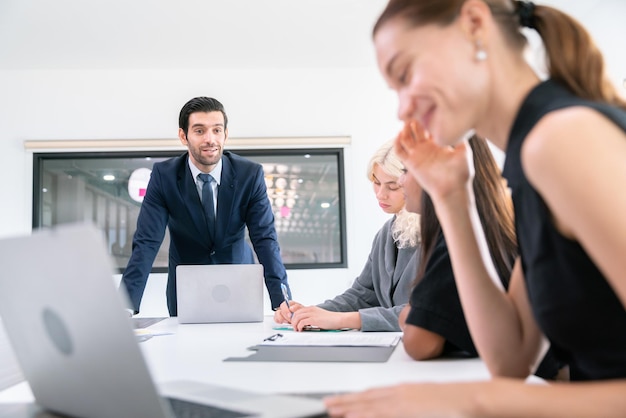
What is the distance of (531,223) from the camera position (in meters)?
0.71

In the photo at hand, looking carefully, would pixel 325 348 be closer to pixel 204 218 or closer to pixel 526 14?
pixel 526 14

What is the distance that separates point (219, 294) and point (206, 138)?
1.13m

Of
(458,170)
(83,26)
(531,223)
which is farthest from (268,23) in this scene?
(531,223)

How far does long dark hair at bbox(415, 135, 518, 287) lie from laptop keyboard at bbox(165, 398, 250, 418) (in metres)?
→ 0.59

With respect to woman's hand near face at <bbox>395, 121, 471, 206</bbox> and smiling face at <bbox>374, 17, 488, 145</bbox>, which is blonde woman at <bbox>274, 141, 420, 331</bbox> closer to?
woman's hand near face at <bbox>395, 121, 471, 206</bbox>

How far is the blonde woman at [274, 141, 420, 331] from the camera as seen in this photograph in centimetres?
158

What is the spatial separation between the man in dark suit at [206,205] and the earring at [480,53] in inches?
81.1

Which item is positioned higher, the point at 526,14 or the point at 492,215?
the point at 526,14

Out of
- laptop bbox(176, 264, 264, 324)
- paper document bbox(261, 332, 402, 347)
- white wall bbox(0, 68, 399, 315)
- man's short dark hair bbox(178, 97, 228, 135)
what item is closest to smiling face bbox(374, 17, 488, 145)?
paper document bbox(261, 332, 402, 347)

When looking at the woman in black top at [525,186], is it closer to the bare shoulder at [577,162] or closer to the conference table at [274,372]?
the bare shoulder at [577,162]

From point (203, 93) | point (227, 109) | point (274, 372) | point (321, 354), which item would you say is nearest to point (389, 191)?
point (321, 354)

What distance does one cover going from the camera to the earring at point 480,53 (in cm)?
75

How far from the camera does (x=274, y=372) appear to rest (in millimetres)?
966

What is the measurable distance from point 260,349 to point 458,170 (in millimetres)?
588
